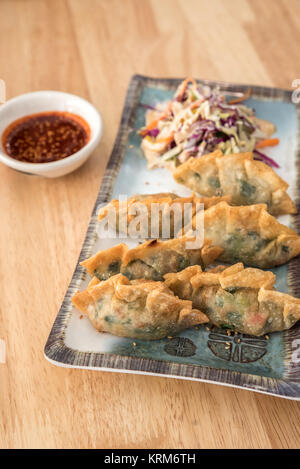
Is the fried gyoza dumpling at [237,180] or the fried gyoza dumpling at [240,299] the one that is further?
the fried gyoza dumpling at [237,180]

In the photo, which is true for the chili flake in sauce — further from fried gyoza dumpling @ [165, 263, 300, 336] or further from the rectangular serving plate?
fried gyoza dumpling @ [165, 263, 300, 336]

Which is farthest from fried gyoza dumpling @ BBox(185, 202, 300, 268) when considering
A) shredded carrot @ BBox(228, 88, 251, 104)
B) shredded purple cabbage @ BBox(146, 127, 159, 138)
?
shredded carrot @ BBox(228, 88, 251, 104)

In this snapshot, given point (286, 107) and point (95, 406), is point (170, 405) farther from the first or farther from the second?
point (286, 107)

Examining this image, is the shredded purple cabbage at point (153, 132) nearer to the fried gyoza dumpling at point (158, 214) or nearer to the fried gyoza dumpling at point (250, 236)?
the fried gyoza dumpling at point (158, 214)

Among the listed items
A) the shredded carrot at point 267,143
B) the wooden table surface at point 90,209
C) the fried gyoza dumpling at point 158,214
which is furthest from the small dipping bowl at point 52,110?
the shredded carrot at point 267,143

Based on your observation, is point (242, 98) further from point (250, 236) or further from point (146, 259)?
point (146, 259)
